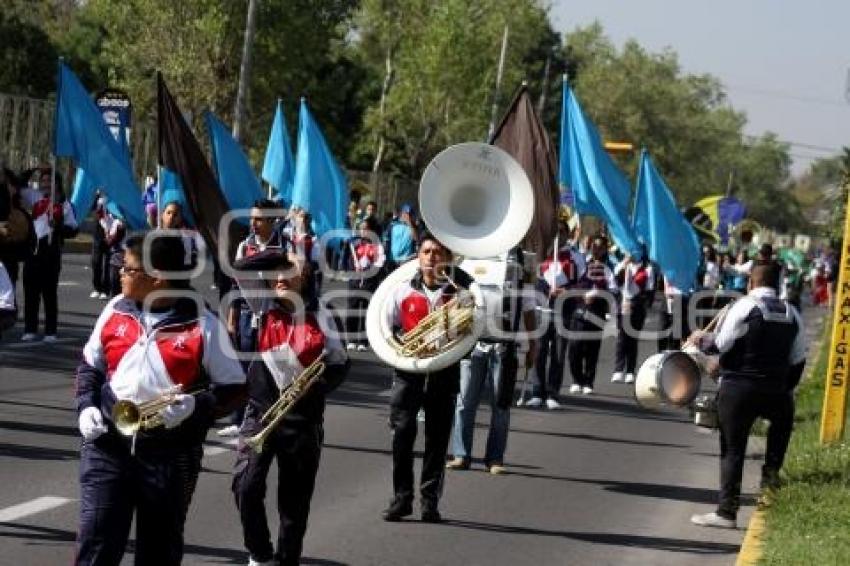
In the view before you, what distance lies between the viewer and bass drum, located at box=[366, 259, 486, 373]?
1072 centimetres

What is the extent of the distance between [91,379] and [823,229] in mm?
60590

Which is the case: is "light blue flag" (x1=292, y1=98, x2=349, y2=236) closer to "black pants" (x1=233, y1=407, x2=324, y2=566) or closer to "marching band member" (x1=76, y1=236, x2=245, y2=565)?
"black pants" (x1=233, y1=407, x2=324, y2=566)

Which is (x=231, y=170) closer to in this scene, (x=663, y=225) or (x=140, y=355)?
(x=663, y=225)

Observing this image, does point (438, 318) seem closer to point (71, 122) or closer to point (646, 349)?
point (71, 122)

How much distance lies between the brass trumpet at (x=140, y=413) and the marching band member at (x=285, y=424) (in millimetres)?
1750

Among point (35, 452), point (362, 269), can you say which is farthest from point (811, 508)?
point (362, 269)

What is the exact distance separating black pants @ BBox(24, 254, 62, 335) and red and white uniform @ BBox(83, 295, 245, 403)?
12.5m

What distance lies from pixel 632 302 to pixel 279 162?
4899mm

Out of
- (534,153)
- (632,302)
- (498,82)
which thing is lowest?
(632,302)

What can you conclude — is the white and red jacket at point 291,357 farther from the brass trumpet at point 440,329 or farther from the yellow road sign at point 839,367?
the yellow road sign at point 839,367

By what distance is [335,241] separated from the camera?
78.1ft

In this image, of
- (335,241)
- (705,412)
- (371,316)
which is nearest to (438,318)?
(371,316)

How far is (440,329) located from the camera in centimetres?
1077

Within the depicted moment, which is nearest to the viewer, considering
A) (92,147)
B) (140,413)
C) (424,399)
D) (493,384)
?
(140,413)
